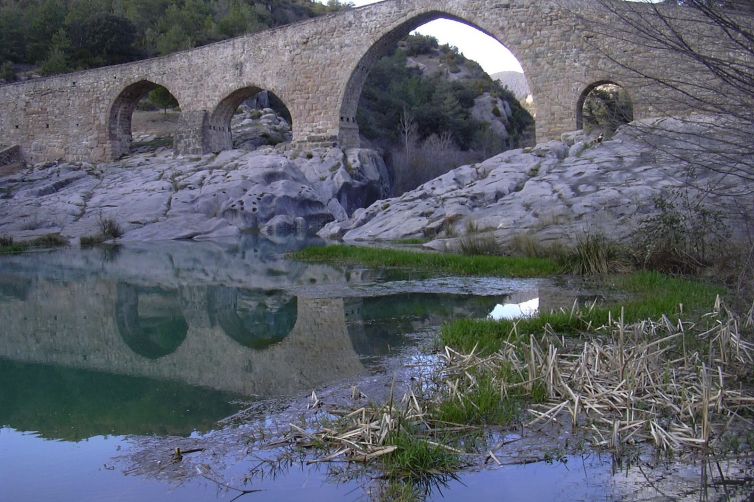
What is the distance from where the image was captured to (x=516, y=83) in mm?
61969

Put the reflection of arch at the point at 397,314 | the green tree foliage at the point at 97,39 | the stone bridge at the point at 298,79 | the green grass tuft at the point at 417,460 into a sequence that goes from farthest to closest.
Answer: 1. the green tree foliage at the point at 97,39
2. the stone bridge at the point at 298,79
3. the reflection of arch at the point at 397,314
4. the green grass tuft at the point at 417,460

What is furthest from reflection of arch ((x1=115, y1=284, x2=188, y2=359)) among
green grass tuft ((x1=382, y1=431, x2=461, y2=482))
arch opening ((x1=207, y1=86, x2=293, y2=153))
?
arch opening ((x1=207, y1=86, x2=293, y2=153))

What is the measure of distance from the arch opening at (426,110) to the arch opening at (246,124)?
3178 mm

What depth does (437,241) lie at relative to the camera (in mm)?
11406

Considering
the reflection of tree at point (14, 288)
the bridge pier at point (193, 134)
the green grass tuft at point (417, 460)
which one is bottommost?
the reflection of tree at point (14, 288)

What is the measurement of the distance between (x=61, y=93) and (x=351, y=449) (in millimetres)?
24801

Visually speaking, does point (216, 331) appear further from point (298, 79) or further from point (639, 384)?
point (298, 79)

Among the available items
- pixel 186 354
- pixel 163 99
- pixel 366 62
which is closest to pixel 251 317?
pixel 186 354

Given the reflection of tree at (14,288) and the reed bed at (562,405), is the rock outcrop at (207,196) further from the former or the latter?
the reed bed at (562,405)

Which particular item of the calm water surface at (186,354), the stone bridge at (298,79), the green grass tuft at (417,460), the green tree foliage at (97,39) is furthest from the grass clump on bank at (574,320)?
the green tree foliage at (97,39)

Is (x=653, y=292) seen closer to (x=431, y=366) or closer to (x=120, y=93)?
(x=431, y=366)

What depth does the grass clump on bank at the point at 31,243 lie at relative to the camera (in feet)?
47.4

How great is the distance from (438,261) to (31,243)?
381 inches

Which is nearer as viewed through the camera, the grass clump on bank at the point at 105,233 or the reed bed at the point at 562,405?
the reed bed at the point at 562,405
